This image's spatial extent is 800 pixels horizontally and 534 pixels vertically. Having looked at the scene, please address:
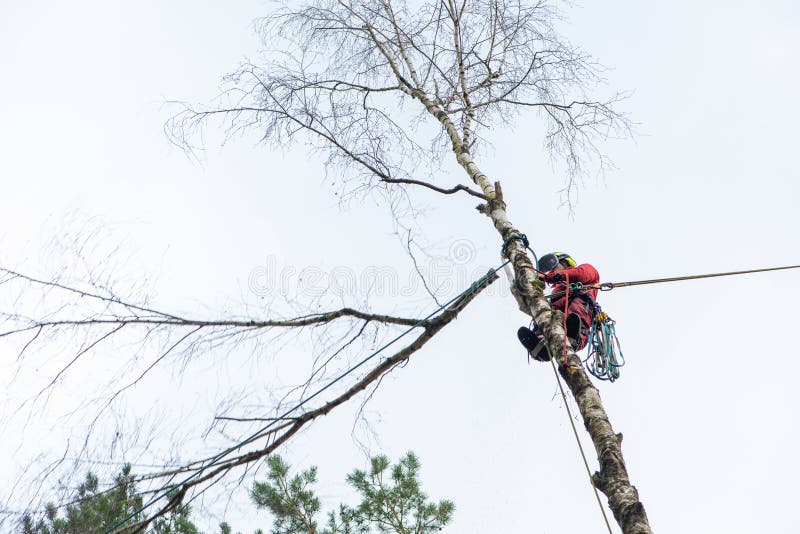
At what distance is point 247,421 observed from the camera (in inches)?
115

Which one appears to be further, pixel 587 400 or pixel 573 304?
pixel 573 304

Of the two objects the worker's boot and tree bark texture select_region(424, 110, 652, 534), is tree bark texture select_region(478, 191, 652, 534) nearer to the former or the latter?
tree bark texture select_region(424, 110, 652, 534)

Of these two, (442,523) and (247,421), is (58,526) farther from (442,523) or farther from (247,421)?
(442,523)

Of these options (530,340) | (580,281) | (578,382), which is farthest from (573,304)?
(578,382)

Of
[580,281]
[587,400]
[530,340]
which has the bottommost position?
[587,400]

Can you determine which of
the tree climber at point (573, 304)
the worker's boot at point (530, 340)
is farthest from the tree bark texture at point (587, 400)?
the worker's boot at point (530, 340)

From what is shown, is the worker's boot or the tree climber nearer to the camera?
the tree climber

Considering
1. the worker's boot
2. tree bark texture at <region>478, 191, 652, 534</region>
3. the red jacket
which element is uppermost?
the red jacket

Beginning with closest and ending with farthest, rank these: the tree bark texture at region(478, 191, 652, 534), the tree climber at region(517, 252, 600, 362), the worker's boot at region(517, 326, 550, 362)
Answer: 1. the tree bark texture at region(478, 191, 652, 534)
2. the tree climber at region(517, 252, 600, 362)
3. the worker's boot at region(517, 326, 550, 362)

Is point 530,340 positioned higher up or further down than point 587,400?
higher up

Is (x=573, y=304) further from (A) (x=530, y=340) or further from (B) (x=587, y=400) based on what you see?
(B) (x=587, y=400)

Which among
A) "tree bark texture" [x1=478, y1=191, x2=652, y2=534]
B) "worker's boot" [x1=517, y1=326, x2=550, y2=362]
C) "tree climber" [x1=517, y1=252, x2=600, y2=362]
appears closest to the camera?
"tree bark texture" [x1=478, y1=191, x2=652, y2=534]

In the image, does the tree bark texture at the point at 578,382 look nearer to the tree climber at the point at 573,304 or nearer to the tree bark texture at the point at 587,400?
the tree bark texture at the point at 587,400

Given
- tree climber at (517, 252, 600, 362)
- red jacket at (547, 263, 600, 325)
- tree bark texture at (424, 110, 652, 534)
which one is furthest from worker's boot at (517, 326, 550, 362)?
tree bark texture at (424, 110, 652, 534)
